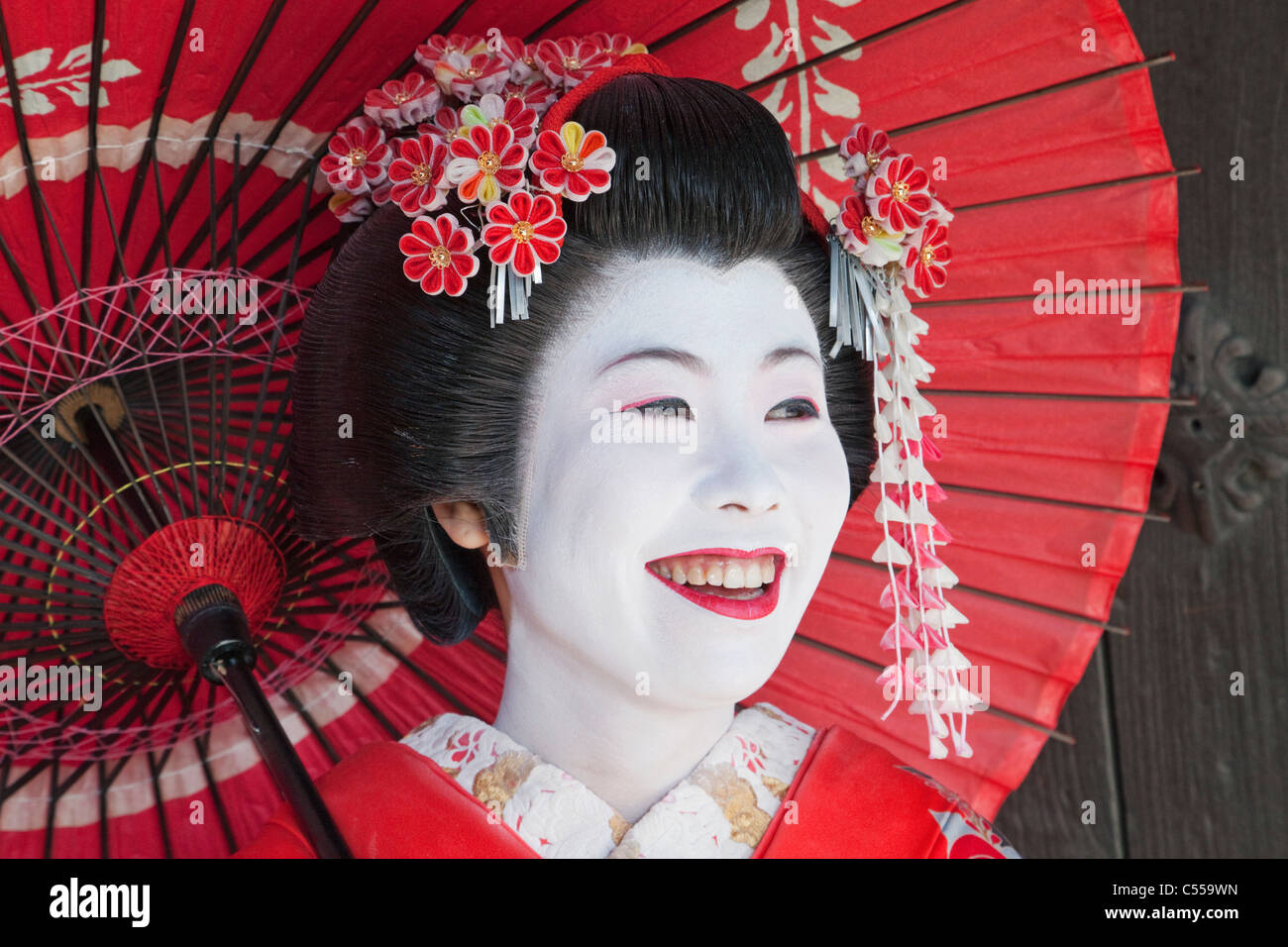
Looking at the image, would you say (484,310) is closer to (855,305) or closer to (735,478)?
(735,478)

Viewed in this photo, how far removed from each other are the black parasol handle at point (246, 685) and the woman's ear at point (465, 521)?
27cm

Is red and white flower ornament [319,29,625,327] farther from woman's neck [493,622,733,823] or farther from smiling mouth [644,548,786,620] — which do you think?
woman's neck [493,622,733,823]

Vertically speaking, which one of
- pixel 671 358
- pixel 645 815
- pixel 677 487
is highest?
pixel 671 358

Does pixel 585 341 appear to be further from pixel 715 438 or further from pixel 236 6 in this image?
pixel 236 6

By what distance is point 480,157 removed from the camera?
1354mm

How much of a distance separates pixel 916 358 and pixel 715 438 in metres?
0.31

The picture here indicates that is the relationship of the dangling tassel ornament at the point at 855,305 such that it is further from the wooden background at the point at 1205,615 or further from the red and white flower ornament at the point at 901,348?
the wooden background at the point at 1205,615

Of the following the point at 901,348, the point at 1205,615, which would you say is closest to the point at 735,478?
the point at 901,348

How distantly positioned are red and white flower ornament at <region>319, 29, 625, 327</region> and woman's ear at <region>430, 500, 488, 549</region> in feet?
0.84

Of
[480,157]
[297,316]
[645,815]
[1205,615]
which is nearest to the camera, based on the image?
[480,157]

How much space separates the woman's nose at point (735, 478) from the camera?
53.3 inches

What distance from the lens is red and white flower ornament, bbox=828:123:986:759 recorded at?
4.88 feet

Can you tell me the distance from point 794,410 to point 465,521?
0.42 meters

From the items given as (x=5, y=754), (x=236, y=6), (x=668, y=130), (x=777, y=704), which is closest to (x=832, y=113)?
(x=668, y=130)
